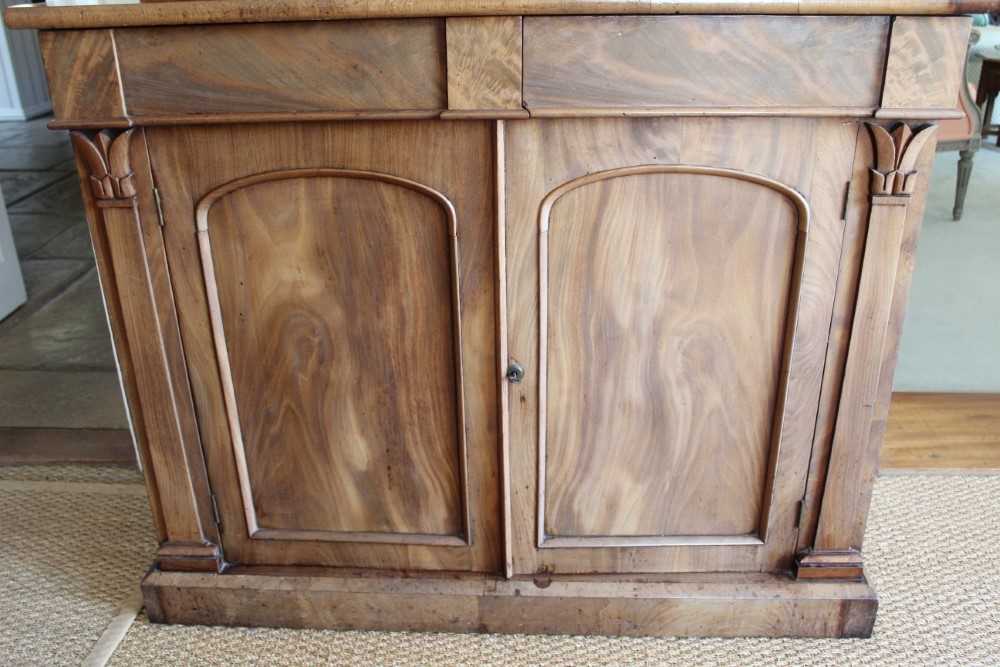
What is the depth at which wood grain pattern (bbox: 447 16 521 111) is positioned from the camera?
3.22 feet

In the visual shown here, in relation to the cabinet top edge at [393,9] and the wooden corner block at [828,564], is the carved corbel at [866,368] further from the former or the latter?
the cabinet top edge at [393,9]

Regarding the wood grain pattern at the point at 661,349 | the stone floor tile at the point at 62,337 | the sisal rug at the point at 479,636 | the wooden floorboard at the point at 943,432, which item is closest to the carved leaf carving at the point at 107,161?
the wood grain pattern at the point at 661,349

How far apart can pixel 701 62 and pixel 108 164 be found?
0.75m

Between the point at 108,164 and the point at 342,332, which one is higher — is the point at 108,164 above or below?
above

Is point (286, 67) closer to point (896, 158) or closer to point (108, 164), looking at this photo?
point (108, 164)

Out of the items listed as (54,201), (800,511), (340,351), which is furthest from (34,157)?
(800,511)

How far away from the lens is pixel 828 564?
4.23ft

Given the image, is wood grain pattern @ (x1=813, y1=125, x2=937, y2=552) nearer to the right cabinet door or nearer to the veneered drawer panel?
the right cabinet door

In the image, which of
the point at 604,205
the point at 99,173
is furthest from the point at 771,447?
the point at 99,173

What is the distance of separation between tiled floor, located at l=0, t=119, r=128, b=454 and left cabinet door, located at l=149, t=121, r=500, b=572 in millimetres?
847

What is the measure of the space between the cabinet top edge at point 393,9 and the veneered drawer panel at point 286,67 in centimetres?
2

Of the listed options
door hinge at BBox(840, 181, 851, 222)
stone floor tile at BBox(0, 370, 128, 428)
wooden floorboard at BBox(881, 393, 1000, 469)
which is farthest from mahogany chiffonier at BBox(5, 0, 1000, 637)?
stone floor tile at BBox(0, 370, 128, 428)

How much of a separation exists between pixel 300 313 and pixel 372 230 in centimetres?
16

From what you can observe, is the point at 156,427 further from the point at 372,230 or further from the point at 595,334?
the point at 595,334
